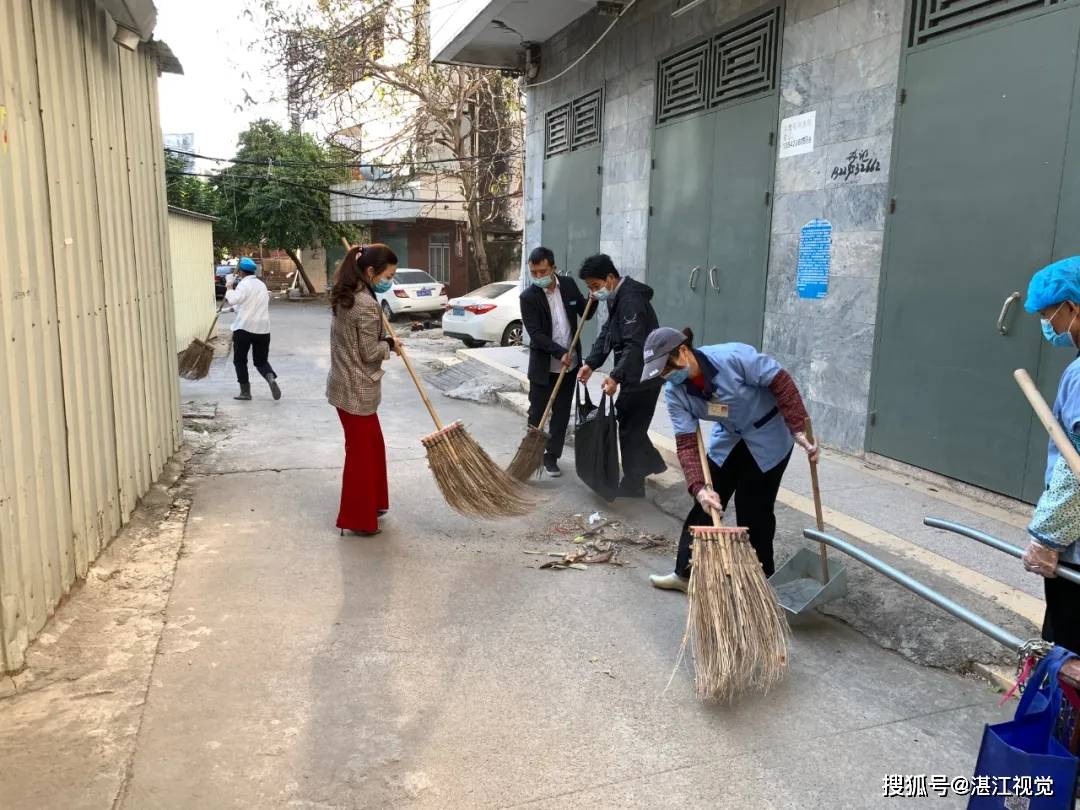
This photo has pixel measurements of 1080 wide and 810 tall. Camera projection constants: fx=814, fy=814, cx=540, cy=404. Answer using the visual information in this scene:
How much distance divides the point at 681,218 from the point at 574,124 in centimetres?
329

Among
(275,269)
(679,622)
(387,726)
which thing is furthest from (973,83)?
(275,269)

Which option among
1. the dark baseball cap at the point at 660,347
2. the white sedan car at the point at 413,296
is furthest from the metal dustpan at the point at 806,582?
the white sedan car at the point at 413,296

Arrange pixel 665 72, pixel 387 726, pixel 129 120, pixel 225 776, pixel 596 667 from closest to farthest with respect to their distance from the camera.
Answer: pixel 225 776
pixel 387 726
pixel 596 667
pixel 129 120
pixel 665 72

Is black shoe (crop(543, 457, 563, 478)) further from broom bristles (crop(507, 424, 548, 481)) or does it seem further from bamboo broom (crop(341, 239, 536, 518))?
bamboo broom (crop(341, 239, 536, 518))

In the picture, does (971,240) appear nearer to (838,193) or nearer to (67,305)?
(838,193)

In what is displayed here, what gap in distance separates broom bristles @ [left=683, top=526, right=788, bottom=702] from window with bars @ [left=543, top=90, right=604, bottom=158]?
7.99m

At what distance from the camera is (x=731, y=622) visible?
2990 mm

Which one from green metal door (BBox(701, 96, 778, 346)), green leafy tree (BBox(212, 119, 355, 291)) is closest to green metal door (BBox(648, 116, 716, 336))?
green metal door (BBox(701, 96, 778, 346))

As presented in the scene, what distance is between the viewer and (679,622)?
12.4 ft

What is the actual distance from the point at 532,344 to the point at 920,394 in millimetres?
2669

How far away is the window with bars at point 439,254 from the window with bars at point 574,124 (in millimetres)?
19187

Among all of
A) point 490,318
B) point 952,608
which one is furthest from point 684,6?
point 490,318

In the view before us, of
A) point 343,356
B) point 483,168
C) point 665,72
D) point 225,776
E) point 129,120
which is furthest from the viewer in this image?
point 483,168

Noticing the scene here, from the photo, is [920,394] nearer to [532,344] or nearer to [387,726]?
[532,344]
